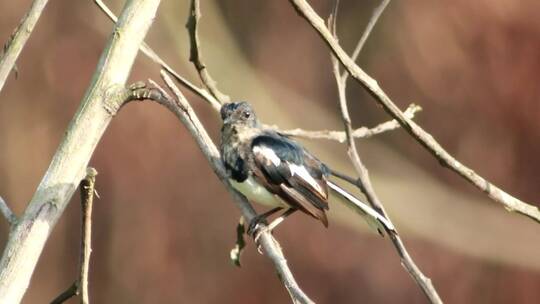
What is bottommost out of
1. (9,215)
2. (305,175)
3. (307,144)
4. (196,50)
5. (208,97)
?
(9,215)

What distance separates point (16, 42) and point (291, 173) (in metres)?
0.80

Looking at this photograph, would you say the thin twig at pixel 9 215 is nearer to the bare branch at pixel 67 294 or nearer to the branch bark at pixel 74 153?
the branch bark at pixel 74 153

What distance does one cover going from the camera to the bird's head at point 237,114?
2.29 m

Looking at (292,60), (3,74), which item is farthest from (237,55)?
(3,74)

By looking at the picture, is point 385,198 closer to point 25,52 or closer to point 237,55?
point 237,55

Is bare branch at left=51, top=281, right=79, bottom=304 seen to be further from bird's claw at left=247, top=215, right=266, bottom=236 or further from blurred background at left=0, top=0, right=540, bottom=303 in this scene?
blurred background at left=0, top=0, right=540, bottom=303

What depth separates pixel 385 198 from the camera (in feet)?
14.1

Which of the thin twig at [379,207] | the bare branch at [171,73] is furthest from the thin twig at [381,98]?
the bare branch at [171,73]

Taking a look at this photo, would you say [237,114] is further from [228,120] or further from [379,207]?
[379,207]

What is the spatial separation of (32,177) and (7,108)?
305 millimetres

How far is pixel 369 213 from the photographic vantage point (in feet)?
6.61

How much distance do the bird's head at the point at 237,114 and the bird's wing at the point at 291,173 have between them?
0.05 meters

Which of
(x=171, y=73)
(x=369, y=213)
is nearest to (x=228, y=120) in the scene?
(x=171, y=73)

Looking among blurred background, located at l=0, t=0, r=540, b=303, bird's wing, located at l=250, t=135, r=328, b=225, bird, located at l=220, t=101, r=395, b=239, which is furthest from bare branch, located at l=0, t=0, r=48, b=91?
blurred background, located at l=0, t=0, r=540, b=303
